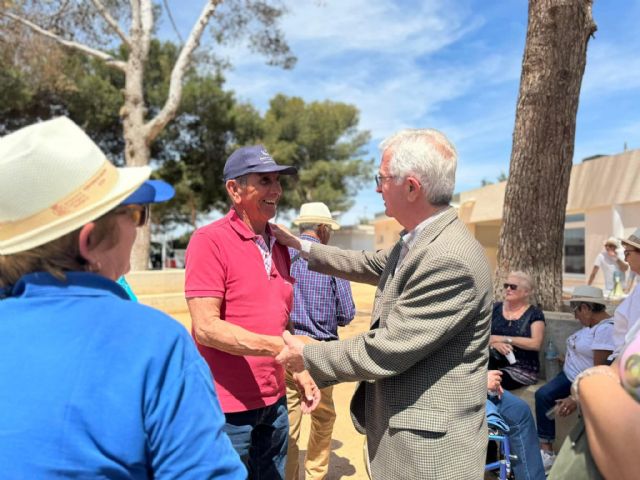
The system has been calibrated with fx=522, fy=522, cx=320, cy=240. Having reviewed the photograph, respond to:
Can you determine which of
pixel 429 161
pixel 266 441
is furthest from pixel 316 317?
pixel 429 161

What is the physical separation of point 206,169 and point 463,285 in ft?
71.4

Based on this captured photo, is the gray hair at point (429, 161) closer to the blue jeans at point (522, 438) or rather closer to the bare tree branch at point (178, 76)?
the blue jeans at point (522, 438)

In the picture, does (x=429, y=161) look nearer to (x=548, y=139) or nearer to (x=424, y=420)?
(x=424, y=420)

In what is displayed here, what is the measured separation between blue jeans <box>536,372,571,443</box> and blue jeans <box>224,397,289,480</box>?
239 cm

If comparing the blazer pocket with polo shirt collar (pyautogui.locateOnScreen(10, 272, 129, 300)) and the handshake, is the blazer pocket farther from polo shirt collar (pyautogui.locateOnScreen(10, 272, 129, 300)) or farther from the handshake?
polo shirt collar (pyautogui.locateOnScreen(10, 272, 129, 300))

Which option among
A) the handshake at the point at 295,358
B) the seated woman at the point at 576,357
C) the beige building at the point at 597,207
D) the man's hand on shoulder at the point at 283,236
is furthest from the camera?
the beige building at the point at 597,207

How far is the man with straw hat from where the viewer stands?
3.48 m

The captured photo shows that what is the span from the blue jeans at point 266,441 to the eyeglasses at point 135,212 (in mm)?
1297

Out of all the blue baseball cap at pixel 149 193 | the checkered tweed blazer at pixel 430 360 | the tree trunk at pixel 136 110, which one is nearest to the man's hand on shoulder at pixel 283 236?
the checkered tweed blazer at pixel 430 360

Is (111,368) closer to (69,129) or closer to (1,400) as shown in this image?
(1,400)

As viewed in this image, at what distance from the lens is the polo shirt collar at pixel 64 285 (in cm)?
103

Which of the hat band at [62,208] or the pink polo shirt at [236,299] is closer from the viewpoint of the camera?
the hat band at [62,208]

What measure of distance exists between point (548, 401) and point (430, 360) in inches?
104

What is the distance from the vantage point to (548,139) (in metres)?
5.46
